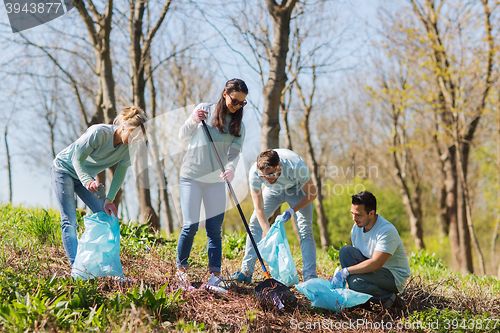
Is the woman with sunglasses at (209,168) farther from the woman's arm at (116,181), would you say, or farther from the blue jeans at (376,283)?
the blue jeans at (376,283)

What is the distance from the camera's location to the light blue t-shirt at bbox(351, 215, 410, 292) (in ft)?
10.1

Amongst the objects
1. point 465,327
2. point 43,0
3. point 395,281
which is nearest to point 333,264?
point 395,281

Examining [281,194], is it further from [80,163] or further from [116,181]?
[80,163]

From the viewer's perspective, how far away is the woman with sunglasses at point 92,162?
10.1 ft

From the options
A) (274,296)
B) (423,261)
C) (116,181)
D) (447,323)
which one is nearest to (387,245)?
(447,323)

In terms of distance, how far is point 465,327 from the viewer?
9.02ft

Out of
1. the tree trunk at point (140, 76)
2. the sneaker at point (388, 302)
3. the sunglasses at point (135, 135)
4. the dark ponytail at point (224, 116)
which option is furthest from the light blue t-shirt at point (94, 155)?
the tree trunk at point (140, 76)

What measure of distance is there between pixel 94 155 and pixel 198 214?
1.01 m

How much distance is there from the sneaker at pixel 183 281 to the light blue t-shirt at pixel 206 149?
815 mm

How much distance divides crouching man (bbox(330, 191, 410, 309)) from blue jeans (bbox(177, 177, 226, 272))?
3.54 ft

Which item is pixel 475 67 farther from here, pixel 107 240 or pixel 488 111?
pixel 107 240

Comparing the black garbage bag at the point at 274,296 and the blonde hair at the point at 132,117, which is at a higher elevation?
the blonde hair at the point at 132,117

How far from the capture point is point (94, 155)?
3213mm

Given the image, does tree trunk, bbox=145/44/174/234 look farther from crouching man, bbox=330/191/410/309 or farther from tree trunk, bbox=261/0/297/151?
crouching man, bbox=330/191/410/309
